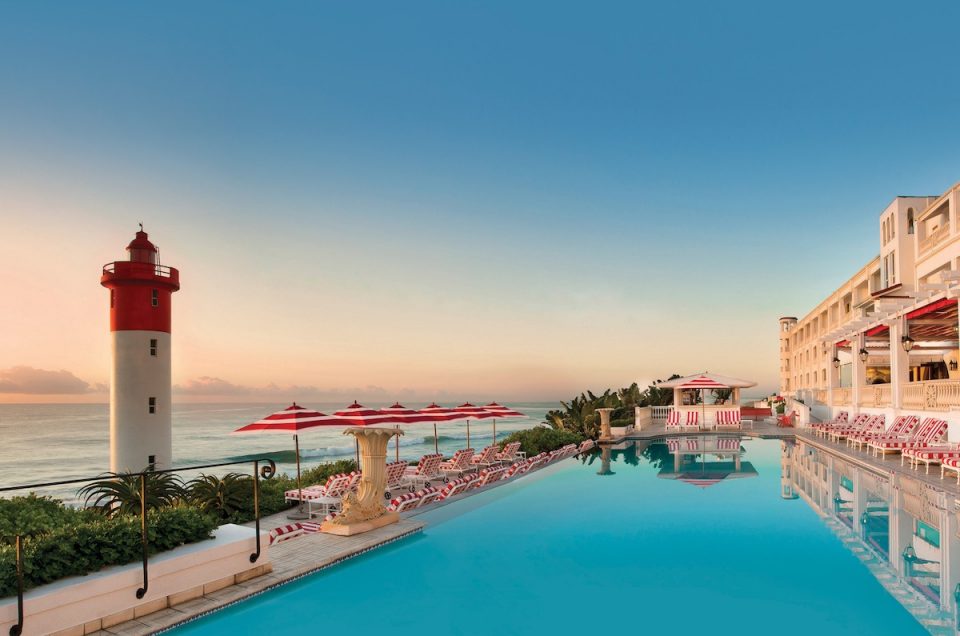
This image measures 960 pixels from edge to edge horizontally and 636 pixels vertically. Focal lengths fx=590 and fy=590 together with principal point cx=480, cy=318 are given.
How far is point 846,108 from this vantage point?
64.5ft

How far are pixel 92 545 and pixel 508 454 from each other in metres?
13.2

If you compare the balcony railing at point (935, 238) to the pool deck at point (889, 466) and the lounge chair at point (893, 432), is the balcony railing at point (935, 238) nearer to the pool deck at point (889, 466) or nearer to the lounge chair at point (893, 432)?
the lounge chair at point (893, 432)

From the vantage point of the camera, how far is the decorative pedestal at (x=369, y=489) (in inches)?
362

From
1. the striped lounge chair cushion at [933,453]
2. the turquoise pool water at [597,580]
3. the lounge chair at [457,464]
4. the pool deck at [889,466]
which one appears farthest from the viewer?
the lounge chair at [457,464]

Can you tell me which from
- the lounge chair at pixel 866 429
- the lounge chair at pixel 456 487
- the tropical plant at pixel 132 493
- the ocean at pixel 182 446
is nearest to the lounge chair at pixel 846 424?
the lounge chair at pixel 866 429

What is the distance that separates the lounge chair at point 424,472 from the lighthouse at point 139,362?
9182mm

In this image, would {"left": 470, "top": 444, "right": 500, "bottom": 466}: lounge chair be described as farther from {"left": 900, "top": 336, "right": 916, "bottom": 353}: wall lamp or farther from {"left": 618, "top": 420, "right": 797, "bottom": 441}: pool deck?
{"left": 900, "top": 336, "right": 916, "bottom": 353}: wall lamp

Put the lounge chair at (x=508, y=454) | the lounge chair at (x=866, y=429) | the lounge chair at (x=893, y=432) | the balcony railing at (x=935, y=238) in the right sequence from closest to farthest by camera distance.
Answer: the lounge chair at (x=508, y=454)
the lounge chair at (x=893, y=432)
the balcony railing at (x=935, y=238)
the lounge chair at (x=866, y=429)

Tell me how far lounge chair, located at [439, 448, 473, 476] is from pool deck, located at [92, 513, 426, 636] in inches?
197

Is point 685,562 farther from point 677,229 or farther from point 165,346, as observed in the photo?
point 677,229

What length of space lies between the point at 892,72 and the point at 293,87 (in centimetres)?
1892

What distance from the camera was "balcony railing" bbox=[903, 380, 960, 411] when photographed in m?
16.6

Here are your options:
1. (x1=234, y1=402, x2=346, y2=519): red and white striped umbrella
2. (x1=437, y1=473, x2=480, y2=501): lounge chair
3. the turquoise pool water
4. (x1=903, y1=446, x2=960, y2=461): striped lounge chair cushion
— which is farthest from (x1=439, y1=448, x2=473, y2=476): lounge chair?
(x1=903, y1=446, x2=960, y2=461): striped lounge chair cushion

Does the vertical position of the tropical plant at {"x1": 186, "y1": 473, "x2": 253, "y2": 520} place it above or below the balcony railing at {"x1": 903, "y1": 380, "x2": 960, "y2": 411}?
below
